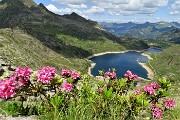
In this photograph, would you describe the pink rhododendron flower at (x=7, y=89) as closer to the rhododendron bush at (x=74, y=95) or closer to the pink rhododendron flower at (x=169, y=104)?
the rhododendron bush at (x=74, y=95)

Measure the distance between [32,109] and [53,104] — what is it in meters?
1.98

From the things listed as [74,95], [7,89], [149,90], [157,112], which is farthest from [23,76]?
[157,112]

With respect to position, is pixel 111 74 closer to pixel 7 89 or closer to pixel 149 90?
pixel 149 90

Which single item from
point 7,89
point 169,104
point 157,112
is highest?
point 7,89

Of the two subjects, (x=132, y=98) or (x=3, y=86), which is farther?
(x=132, y=98)

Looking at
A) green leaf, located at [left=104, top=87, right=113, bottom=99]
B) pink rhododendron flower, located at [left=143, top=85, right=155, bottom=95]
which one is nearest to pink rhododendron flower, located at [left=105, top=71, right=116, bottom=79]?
pink rhododendron flower, located at [left=143, top=85, right=155, bottom=95]

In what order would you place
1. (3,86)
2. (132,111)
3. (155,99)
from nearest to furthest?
(3,86), (132,111), (155,99)

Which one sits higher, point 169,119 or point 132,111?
point 132,111

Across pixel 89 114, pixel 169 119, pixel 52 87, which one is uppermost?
pixel 52 87

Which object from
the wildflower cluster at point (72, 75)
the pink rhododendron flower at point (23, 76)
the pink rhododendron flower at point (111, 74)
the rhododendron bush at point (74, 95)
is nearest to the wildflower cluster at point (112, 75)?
the pink rhododendron flower at point (111, 74)

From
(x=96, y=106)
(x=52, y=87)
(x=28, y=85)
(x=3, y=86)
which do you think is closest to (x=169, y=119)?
(x=96, y=106)

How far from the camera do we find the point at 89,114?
999cm

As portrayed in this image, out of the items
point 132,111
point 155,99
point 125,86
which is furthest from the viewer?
point 125,86

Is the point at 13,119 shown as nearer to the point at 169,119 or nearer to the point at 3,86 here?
the point at 3,86
